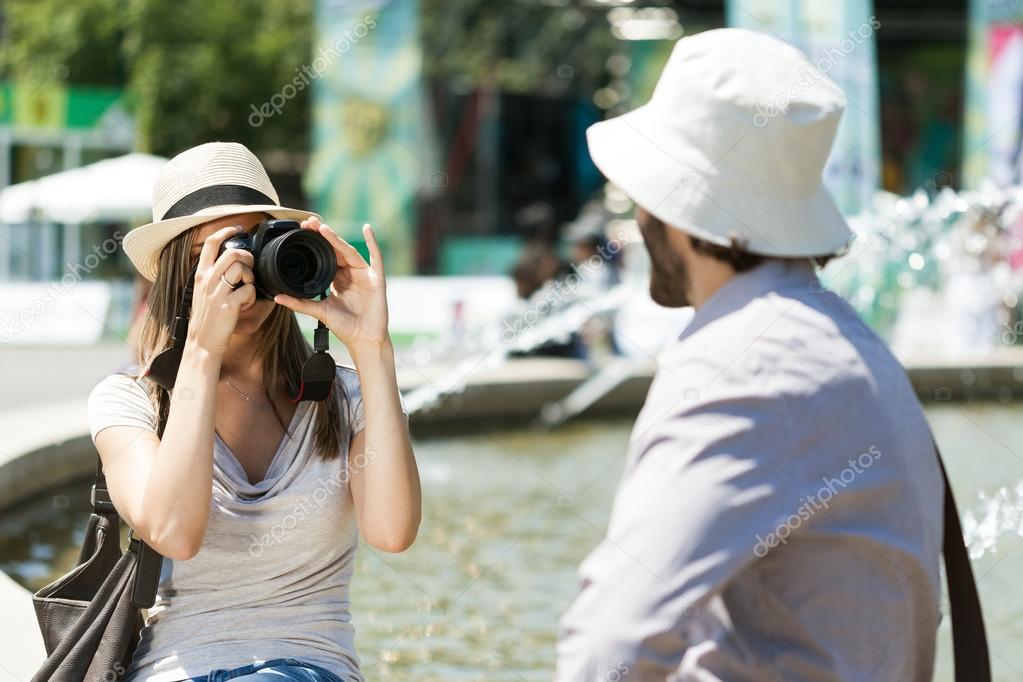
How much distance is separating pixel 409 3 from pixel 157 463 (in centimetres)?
1420

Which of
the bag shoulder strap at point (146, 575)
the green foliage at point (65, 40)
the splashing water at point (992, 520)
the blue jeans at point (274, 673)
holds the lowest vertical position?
the green foliage at point (65, 40)

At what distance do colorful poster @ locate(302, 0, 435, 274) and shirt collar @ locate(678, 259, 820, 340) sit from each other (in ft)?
46.7

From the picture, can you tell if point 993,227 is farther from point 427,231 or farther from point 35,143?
point 35,143

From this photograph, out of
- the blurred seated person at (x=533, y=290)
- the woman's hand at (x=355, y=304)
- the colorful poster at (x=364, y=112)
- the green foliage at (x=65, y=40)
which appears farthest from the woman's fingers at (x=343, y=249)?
the green foliage at (x=65, y=40)

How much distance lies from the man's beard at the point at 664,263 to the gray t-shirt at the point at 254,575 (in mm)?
902

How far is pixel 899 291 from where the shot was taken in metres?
13.6

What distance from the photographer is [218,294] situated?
7.41 ft

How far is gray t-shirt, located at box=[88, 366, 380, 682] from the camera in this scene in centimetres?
228

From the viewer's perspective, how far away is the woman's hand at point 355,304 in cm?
239

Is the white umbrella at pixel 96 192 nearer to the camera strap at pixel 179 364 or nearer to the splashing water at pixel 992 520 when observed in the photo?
the splashing water at pixel 992 520

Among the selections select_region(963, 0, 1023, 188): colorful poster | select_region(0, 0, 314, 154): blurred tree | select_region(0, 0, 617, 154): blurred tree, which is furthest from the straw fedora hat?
select_region(0, 0, 314, 154): blurred tree

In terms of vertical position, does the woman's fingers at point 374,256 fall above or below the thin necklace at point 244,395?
above

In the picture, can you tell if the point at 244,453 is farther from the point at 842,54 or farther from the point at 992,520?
the point at 842,54

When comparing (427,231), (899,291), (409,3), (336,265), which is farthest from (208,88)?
(336,265)
